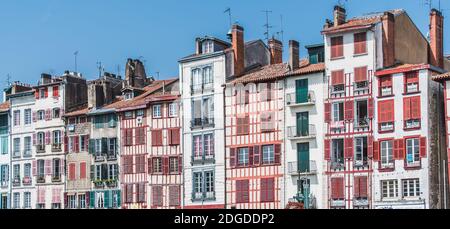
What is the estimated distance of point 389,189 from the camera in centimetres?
1410

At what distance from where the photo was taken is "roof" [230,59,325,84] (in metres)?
15.6

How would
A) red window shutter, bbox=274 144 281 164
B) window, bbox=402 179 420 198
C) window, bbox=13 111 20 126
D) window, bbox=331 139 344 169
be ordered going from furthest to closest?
window, bbox=13 111 20 126
red window shutter, bbox=274 144 281 164
window, bbox=331 139 344 169
window, bbox=402 179 420 198

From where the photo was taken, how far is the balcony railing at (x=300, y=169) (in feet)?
49.9

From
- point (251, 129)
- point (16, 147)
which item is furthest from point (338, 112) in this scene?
point (16, 147)

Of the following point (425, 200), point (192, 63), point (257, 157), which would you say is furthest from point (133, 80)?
point (425, 200)

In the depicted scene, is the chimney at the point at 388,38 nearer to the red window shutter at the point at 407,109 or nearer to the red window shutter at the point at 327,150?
the red window shutter at the point at 407,109

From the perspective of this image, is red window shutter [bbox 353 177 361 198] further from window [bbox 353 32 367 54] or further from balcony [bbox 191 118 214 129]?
balcony [bbox 191 118 214 129]

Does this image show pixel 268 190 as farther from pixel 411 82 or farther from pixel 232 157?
pixel 411 82

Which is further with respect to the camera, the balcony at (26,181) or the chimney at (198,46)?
the balcony at (26,181)

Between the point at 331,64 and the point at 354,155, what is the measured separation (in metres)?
1.63

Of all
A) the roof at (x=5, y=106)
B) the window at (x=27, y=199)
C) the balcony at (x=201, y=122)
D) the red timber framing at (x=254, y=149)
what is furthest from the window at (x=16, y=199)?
the red timber framing at (x=254, y=149)

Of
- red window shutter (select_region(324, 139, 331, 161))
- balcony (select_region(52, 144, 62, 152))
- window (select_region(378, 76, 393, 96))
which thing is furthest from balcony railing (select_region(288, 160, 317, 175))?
balcony (select_region(52, 144, 62, 152))

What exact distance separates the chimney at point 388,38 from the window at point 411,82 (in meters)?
0.61

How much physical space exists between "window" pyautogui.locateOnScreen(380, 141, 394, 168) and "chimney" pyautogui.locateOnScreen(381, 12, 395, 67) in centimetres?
135
